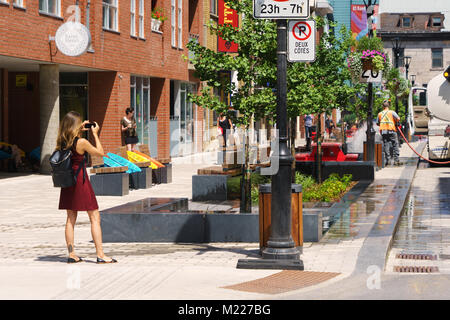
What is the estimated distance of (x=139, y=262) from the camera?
9602mm

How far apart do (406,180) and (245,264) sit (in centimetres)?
1237

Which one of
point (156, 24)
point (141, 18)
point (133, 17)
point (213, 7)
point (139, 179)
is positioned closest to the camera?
point (139, 179)

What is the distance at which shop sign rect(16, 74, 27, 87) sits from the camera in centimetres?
2845

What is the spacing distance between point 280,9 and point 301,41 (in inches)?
19.9

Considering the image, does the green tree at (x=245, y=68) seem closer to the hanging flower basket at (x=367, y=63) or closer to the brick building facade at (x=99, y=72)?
the brick building facade at (x=99, y=72)

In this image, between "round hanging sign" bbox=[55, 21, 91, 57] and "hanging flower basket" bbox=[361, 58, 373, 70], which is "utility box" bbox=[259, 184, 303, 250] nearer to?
"round hanging sign" bbox=[55, 21, 91, 57]

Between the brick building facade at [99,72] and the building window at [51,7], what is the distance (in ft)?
0.09

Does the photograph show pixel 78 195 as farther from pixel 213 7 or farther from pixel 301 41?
pixel 213 7

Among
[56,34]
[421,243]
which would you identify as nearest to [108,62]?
[56,34]

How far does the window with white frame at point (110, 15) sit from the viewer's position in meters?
27.3

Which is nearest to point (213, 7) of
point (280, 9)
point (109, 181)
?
point (109, 181)

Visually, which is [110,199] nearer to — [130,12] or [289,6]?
[289,6]

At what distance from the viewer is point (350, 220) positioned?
12.9 metres
